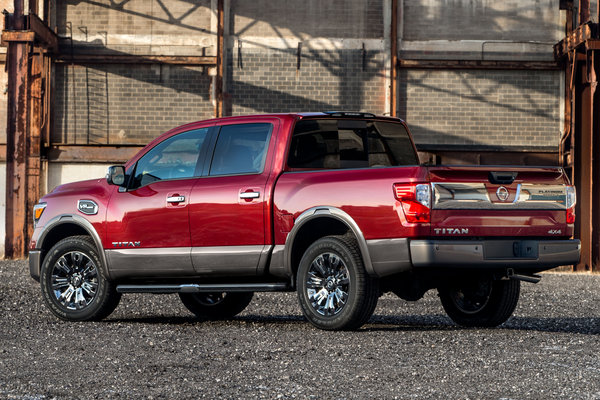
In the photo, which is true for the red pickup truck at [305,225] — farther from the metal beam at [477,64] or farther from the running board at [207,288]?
the metal beam at [477,64]

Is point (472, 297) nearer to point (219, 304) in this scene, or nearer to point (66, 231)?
point (219, 304)

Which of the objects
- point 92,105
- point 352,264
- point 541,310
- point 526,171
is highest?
point 92,105

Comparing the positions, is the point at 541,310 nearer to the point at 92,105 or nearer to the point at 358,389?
the point at 358,389

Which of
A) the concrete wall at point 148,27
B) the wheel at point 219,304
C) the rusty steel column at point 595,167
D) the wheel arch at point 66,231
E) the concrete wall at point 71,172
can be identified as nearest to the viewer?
the wheel arch at point 66,231

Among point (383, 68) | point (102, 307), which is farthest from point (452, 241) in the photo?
point (383, 68)

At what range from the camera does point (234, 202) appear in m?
9.06

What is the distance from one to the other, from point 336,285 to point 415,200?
1172 mm

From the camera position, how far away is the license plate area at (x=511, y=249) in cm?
805

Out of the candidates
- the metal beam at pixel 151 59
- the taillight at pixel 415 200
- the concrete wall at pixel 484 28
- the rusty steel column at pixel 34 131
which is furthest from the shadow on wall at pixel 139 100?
the taillight at pixel 415 200

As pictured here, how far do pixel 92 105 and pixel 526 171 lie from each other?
1829 centimetres

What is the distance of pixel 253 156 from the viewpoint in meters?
9.21

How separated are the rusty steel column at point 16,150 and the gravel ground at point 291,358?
1417 centimetres

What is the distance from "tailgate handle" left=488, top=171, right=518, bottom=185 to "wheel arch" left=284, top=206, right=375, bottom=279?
1176 millimetres

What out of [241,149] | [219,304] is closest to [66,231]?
[219,304]
